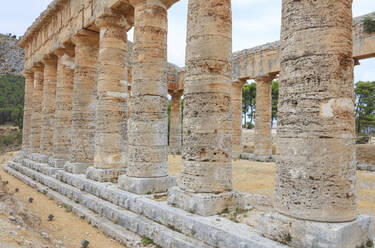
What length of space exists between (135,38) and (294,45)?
18.5ft

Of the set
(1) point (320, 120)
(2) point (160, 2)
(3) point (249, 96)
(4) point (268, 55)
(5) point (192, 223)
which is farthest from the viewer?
(3) point (249, 96)

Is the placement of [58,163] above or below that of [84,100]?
below

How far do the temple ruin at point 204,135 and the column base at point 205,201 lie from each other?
0.03 metres

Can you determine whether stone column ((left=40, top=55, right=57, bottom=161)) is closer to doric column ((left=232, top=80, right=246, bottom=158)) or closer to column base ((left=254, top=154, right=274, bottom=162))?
doric column ((left=232, top=80, right=246, bottom=158))

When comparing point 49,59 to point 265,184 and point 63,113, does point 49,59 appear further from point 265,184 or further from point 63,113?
point 265,184

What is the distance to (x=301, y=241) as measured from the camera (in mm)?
3938

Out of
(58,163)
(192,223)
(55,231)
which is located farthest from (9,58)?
(192,223)

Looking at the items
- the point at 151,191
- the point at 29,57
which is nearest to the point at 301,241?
the point at 151,191

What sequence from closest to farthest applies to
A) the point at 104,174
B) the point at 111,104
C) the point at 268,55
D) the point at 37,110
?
the point at 104,174 → the point at 111,104 → the point at 37,110 → the point at 268,55

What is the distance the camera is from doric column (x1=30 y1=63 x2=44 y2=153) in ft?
57.8

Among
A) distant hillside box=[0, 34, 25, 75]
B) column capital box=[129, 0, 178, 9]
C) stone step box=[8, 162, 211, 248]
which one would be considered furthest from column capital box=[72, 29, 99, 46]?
distant hillside box=[0, 34, 25, 75]

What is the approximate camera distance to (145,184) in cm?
777

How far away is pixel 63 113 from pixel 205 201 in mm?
10686

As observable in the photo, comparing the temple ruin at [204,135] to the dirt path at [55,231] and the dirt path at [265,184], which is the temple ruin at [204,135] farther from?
the dirt path at [265,184]
